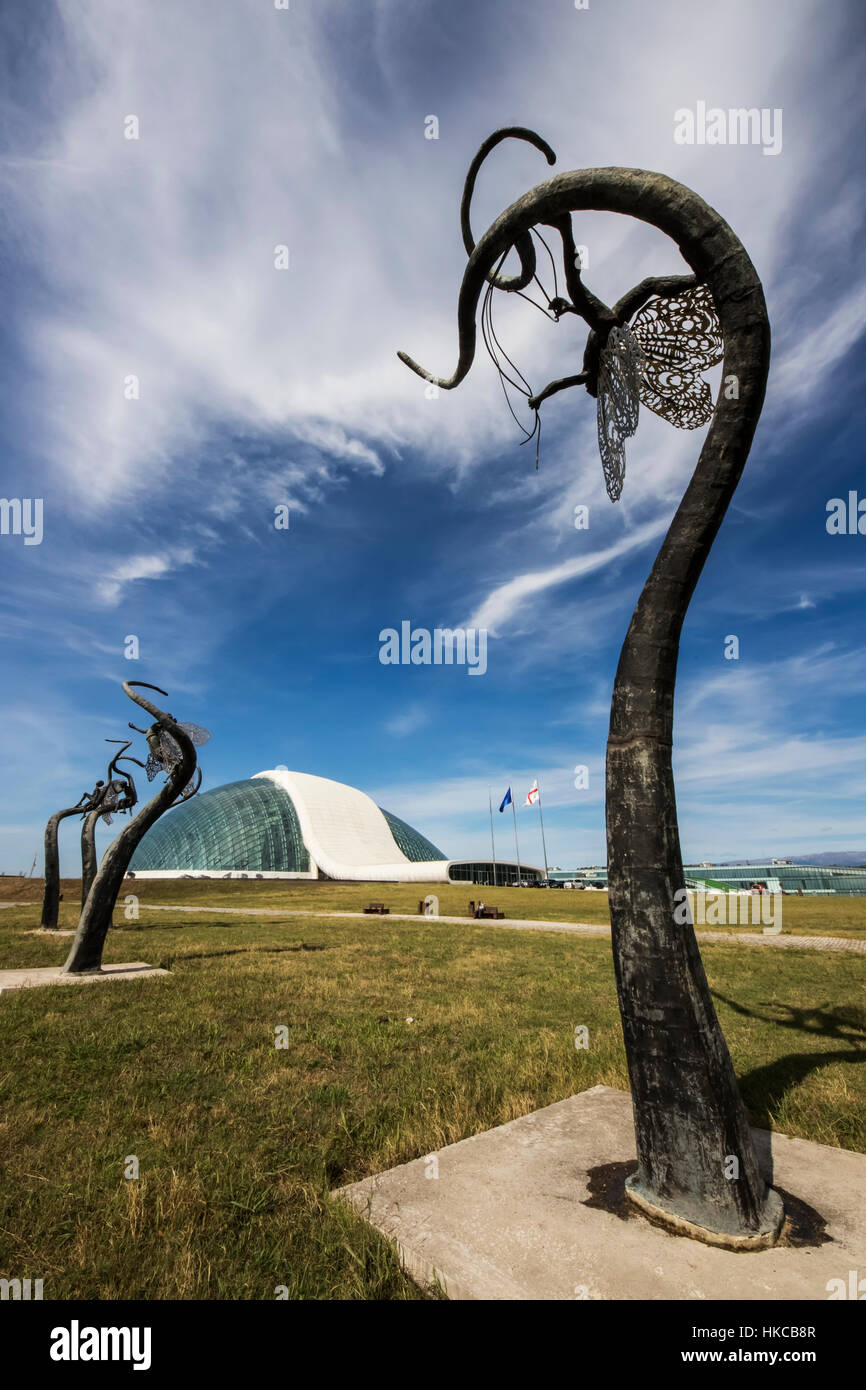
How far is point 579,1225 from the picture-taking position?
3037 mm

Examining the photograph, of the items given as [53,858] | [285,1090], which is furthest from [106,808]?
[285,1090]

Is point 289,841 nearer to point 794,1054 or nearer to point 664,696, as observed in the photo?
point 794,1054

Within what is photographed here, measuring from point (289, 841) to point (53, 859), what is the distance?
181 feet

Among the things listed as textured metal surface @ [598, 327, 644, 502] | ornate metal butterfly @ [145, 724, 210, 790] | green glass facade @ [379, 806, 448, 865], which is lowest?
green glass facade @ [379, 806, 448, 865]

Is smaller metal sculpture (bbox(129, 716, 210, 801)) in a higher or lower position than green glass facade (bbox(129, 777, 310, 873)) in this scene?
higher

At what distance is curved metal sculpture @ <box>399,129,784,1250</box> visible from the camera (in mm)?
3066

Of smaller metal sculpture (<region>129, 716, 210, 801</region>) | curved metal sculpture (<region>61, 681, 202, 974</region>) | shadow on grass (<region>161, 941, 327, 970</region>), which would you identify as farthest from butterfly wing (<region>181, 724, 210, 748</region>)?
shadow on grass (<region>161, 941, 327, 970</region>)

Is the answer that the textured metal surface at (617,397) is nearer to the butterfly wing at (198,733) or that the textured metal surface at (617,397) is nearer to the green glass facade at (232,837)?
the butterfly wing at (198,733)

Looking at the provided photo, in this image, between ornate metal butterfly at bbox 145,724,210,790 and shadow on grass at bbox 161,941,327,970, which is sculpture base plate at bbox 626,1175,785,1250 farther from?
ornate metal butterfly at bbox 145,724,210,790

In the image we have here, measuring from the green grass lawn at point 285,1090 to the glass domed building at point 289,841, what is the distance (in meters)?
60.7

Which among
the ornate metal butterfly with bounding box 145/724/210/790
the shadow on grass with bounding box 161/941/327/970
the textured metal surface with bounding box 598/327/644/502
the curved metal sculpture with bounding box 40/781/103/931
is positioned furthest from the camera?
the curved metal sculpture with bounding box 40/781/103/931

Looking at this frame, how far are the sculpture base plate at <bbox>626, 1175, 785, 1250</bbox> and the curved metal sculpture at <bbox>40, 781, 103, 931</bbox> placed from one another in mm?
19257

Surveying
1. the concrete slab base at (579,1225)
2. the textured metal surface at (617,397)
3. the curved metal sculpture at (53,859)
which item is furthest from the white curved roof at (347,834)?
the textured metal surface at (617,397)
